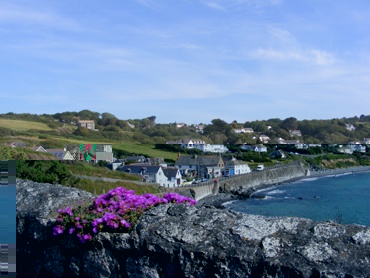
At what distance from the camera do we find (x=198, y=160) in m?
67.5

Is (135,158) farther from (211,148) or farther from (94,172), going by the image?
(211,148)

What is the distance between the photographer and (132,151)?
44.8 m

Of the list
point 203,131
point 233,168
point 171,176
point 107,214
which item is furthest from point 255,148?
point 107,214

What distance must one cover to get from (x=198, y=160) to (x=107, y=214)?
63.0 meters

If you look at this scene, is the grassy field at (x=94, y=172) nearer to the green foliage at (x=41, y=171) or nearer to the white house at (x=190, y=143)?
the green foliage at (x=41, y=171)

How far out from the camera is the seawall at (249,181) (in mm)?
50588

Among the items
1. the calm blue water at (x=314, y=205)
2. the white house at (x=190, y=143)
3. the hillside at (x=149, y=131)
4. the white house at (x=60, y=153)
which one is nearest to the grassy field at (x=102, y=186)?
the hillside at (x=149, y=131)

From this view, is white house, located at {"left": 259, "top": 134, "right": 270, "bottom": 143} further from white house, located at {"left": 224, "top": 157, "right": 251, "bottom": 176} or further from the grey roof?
the grey roof

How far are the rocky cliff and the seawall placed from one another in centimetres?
4025

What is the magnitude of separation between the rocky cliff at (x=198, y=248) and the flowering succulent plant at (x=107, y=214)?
0.34ft

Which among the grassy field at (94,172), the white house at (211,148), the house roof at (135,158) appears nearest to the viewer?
the grassy field at (94,172)

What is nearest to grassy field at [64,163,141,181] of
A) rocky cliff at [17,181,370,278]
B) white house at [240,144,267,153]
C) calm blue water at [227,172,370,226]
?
calm blue water at [227,172,370,226]

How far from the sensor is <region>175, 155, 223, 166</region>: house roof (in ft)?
211

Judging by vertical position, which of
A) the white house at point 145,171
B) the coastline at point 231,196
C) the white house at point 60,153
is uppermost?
the white house at point 60,153
